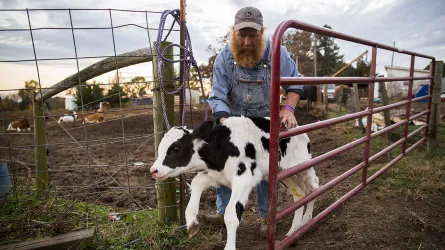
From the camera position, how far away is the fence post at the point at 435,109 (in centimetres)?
497

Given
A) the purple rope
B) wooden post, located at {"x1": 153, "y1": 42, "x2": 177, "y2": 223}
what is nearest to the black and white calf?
the purple rope

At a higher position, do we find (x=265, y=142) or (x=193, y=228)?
(x=265, y=142)

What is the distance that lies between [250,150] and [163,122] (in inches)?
38.4

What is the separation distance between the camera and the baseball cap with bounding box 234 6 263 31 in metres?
2.54

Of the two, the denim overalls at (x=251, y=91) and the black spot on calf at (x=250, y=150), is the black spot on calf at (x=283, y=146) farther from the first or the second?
the denim overalls at (x=251, y=91)

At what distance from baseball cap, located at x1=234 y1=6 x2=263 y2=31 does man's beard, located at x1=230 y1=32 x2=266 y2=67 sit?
163 mm

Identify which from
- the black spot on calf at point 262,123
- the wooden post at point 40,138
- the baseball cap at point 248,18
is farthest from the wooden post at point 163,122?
the wooden post at point 40,138

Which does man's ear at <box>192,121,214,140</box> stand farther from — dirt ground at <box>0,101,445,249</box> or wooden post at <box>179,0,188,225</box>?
dirt ground at <box>0,101,445,249</box>

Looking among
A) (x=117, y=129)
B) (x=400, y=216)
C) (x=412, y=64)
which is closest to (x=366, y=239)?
(x=400, y=216)

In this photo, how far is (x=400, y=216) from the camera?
303 centimetres

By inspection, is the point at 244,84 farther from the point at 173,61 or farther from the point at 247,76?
the point at 173,61

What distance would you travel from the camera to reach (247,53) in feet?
8.84

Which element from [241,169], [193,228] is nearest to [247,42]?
[241,169]

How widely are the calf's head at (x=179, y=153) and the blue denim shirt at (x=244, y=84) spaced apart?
37 cm
